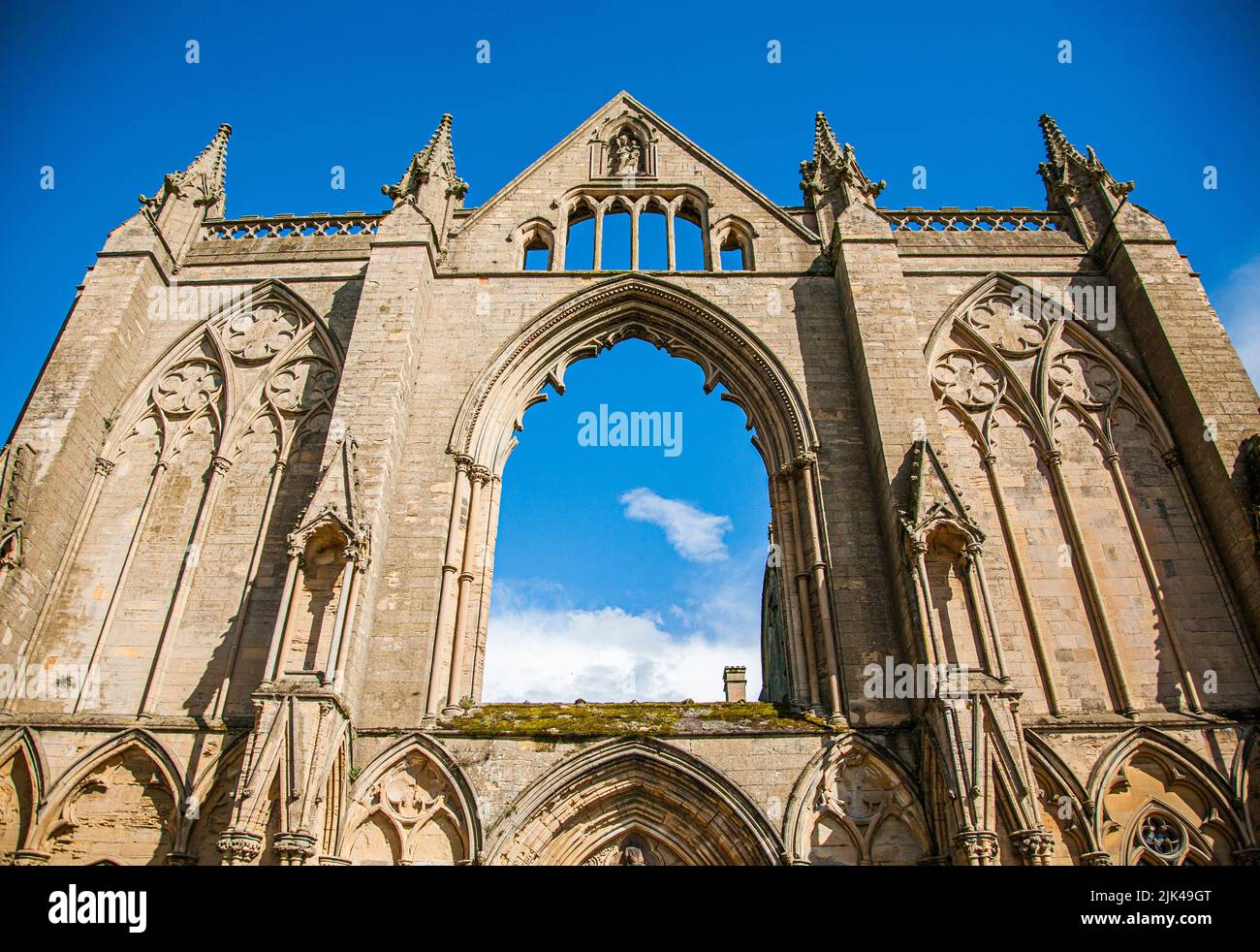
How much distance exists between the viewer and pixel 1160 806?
31.1ft

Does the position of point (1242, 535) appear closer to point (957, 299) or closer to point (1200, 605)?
point (1200, 605)

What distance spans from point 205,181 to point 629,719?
1225 centimetres

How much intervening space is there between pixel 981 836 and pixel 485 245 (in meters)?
11.1

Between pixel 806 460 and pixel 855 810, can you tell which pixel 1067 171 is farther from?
pixel 855 810

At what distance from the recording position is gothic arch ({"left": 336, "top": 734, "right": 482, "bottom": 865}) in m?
9.15

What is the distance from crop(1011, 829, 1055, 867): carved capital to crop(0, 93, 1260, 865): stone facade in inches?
0.9

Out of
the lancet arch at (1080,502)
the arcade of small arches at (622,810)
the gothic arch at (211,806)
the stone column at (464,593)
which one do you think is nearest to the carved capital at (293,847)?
the arcade of small arches at (622,810)

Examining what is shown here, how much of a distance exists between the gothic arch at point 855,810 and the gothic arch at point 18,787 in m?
8.13

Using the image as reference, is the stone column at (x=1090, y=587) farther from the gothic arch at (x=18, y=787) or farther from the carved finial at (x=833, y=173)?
the gothic arch at (x=18, y=787)

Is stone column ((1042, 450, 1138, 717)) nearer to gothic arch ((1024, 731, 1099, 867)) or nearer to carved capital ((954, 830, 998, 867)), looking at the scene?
gothic arch ((1024, 731, 1099, 867))

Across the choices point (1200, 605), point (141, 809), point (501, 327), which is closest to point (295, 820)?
point (141, 809)

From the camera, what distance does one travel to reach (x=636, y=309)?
13727 mm

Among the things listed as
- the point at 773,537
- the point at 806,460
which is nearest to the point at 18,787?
the point at 773,537
